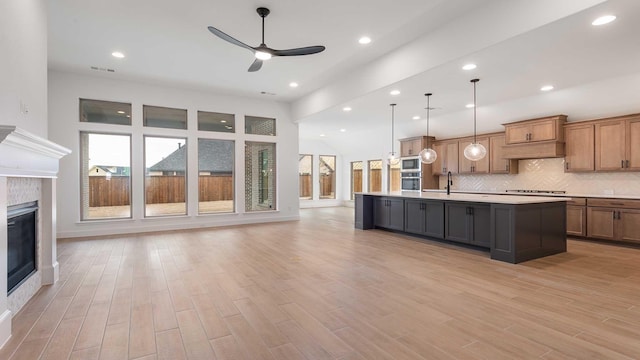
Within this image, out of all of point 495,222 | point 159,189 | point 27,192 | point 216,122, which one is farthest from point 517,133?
point 27,192

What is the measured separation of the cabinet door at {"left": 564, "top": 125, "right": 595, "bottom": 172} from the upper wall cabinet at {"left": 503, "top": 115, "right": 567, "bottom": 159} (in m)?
0.13

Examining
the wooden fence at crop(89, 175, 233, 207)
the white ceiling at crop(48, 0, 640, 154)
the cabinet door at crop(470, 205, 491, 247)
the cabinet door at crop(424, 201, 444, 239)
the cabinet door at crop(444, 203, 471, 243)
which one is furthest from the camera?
the wooden fence at crop(89, 175, 233, 207)

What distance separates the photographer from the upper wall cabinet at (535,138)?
657 centimetres

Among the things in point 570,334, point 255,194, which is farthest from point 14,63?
point 255,194

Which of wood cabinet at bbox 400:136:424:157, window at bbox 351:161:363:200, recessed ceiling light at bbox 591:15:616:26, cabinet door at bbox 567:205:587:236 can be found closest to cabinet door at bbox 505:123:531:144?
cabinet door at bbox 567:205:587:236

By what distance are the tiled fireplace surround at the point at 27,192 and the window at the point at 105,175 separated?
342cm

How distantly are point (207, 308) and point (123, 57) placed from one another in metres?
4.82

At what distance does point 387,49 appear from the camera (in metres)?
5.07

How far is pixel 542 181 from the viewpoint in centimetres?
725

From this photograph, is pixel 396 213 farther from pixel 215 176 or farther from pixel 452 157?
pixel 215 176

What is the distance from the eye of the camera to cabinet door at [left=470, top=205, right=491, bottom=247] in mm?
4781

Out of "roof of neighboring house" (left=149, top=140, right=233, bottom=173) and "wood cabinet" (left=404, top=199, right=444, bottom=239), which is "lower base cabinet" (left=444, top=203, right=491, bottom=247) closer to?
"wood cabinet" (left=404, top=199, right=444, bottom=239)

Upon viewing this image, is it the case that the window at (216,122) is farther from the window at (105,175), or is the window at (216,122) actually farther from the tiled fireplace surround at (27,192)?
the tiled fireplace surround at (27,192)

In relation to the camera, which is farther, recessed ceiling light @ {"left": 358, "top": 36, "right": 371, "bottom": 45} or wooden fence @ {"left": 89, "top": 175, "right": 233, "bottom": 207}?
wooden fence @ {"left": 89, "top": 175, "right": 233, "bottom": 207}
